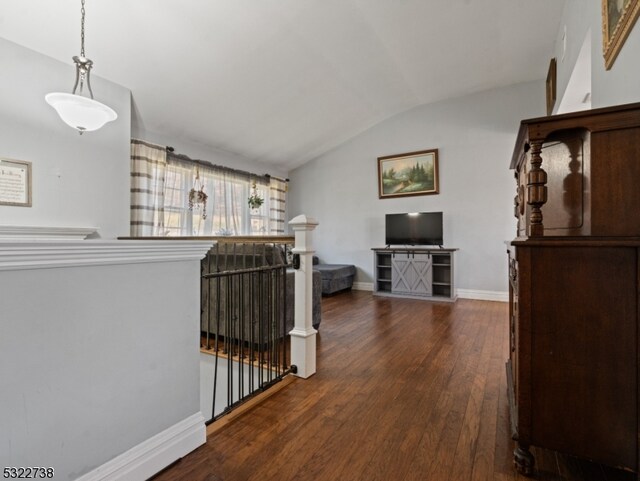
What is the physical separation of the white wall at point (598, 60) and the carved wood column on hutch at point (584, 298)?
17.1 inches

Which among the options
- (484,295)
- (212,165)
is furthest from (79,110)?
(484,295)

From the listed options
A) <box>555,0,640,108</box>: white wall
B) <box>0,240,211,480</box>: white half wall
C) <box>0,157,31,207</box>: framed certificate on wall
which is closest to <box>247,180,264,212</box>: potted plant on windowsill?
<box>0,157,31,207</box>: framed certificate on wall

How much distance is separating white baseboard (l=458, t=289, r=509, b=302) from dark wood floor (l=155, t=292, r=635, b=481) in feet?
7.27

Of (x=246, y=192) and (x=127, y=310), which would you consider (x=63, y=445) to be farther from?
(x=246, y=192)

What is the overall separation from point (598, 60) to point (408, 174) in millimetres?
3637

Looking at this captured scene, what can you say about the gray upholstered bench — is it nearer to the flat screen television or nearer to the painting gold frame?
the flat screen television

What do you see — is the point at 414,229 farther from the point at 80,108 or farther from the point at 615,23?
the point at 80,108

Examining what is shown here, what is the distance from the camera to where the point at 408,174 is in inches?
219

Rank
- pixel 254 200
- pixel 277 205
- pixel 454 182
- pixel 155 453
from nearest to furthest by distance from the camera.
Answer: pixel 155 453 < pixel 454 182 < pixel 254 200 < pixel 277 205

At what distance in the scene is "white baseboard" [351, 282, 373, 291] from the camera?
595cm

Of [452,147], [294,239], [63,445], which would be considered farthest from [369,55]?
[63,445]

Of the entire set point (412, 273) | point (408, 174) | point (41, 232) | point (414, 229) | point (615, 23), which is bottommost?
point (412, 273)

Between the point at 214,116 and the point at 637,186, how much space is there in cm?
447

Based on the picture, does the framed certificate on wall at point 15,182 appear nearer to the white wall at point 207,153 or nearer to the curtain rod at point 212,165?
the white wall at point 207,153
